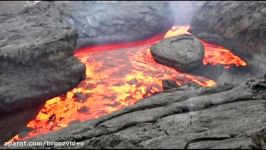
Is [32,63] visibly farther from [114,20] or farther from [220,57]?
[220,57]

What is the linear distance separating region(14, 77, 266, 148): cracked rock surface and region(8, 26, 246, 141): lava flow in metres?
2.13

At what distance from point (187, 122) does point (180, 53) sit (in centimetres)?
503

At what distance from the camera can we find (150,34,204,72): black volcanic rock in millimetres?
9328

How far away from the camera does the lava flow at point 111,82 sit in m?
7.28

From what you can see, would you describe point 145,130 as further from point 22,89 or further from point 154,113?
point 22,89

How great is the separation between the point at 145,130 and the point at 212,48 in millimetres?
7242

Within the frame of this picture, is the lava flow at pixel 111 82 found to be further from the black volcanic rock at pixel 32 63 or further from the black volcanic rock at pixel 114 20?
the black volcanic rock at pixel 114 20

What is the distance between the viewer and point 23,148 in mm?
4316

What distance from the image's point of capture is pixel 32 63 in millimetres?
7633

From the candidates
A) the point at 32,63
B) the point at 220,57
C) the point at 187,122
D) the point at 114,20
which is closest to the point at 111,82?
the point at 32,63

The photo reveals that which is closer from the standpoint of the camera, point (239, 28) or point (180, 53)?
point (180, 53)

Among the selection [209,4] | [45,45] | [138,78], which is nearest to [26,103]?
[45,45]

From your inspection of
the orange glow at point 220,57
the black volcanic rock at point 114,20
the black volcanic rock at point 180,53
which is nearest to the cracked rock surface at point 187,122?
the black volcanic rock at point 180,53

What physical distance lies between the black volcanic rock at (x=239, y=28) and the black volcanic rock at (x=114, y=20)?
5.15 ft
